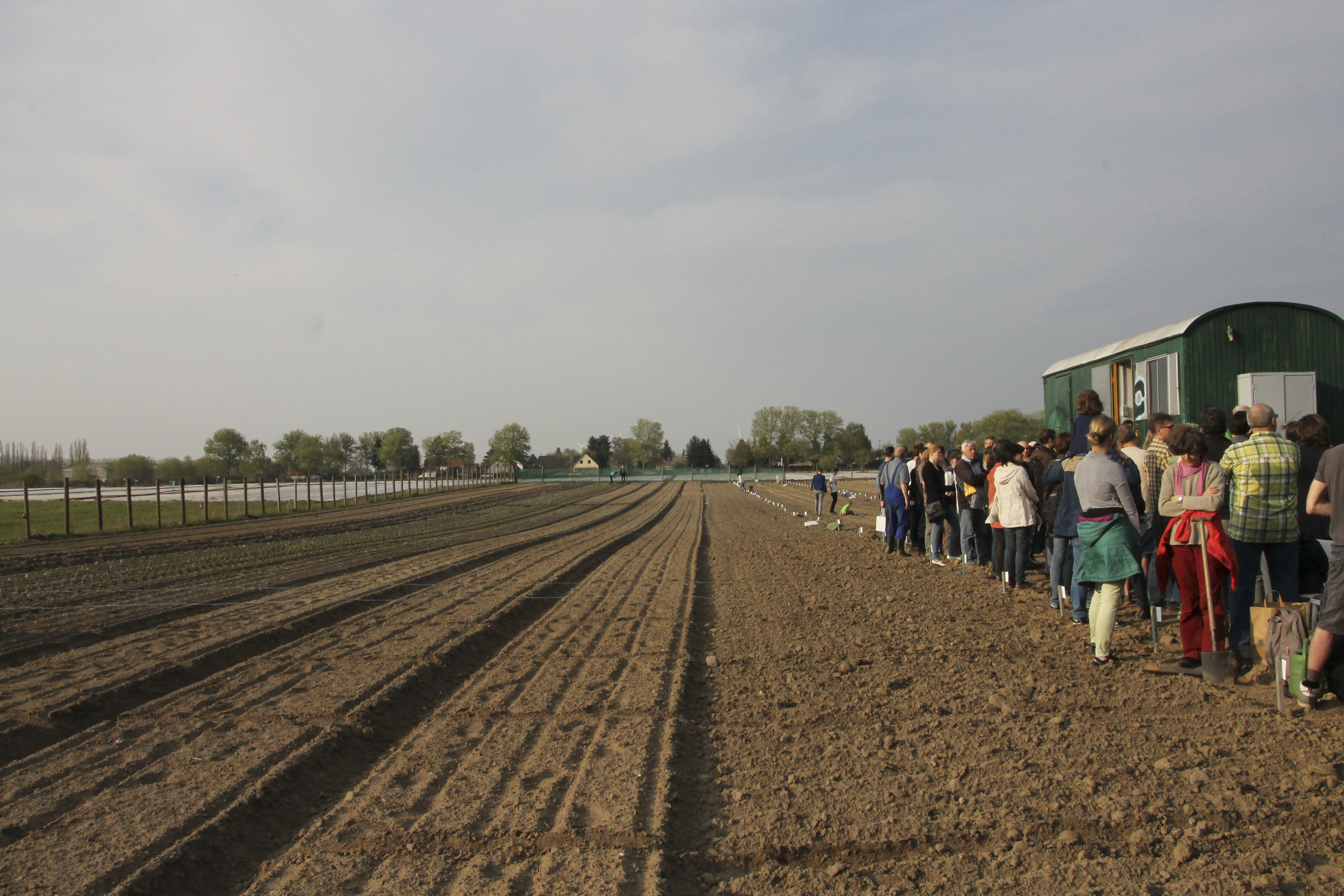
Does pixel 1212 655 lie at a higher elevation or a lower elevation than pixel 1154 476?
lower

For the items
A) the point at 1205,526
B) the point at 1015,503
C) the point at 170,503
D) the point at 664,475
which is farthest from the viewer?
the point at 664,475

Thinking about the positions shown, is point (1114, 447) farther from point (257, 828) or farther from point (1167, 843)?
point (257, 828)

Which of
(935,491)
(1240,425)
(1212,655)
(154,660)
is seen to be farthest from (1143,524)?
(154,660)

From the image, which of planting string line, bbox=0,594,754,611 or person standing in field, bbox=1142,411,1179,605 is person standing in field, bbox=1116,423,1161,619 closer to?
person standing in field, bbox=1142,411,1179,605

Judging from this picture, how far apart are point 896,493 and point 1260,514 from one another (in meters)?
7.47

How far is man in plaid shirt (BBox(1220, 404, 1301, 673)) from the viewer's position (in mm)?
5562

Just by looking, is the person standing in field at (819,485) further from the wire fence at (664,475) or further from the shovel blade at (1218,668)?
the wire fence at (664,475)

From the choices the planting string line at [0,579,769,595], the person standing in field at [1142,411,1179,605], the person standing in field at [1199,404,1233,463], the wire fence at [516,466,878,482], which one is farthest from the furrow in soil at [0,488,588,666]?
the wire fence at [516,466,878,482]

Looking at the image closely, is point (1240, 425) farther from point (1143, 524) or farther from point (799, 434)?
point (799, 434)

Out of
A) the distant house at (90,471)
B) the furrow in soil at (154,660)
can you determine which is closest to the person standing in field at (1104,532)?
the furrow in soil at (154,660)

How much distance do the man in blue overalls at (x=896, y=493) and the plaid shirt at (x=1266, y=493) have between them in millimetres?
7081

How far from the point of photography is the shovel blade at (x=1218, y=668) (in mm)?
5574

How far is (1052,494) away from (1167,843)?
559cm

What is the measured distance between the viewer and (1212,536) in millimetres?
5543
